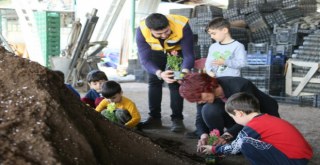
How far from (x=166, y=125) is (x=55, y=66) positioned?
140 inches

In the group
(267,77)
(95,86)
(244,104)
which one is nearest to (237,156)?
(244,104)

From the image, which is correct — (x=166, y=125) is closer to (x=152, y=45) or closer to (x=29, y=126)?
(x=152, y=45)

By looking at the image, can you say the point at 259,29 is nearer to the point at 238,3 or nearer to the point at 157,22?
the point at 238,3

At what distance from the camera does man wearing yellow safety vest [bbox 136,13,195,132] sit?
3.39 metres

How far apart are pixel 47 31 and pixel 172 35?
5485mm

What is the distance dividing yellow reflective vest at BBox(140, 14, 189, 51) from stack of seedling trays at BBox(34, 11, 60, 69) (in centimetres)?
514

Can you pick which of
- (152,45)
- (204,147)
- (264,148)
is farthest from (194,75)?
(152,45)

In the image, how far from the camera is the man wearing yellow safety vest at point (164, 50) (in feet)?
11.1

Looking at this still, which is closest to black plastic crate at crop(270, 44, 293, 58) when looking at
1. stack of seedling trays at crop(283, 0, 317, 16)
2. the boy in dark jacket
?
stack of seedling trays at crop(283, 0, 317, 16)

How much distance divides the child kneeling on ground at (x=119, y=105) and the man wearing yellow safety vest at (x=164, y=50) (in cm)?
44

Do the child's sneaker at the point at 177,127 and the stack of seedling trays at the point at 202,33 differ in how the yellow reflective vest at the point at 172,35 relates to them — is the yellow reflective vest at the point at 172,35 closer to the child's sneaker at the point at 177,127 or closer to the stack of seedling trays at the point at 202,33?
the child's sneaker at the point at 177,127

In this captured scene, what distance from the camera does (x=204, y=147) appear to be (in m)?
2.47

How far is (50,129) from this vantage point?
1.43m

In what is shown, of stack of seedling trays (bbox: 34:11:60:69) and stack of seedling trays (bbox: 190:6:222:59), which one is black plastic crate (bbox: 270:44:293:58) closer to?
stack of seedling trays (bbox: 190:6:222:59)
